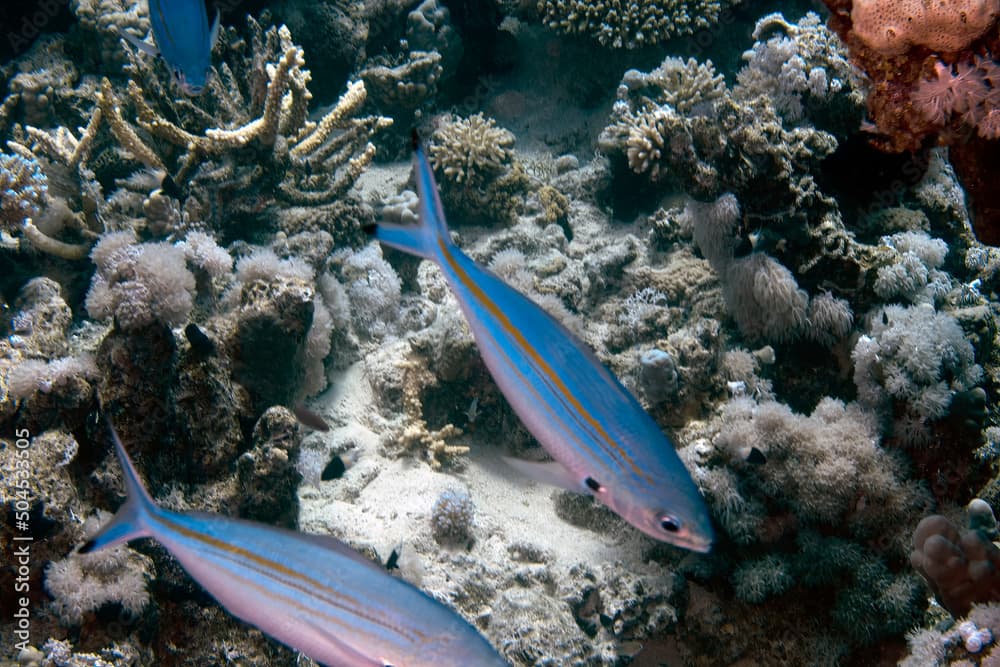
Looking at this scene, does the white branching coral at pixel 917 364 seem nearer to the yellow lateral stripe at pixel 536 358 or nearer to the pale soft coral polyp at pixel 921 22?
the pale soft coral polyp at pixel 921 22

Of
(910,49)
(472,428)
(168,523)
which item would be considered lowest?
(472,428)

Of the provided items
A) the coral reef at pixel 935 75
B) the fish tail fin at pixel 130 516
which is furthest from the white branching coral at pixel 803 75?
the fish tail fin at pixel 130 516

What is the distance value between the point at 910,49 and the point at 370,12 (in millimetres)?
8255

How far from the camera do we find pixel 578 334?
198 inches

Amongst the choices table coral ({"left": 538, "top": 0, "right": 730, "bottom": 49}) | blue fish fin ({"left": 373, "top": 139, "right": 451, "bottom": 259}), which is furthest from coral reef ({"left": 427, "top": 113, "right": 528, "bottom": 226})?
blue fish fin ({"left": 373, "top": 139, "right": 451, "bottom": 259})

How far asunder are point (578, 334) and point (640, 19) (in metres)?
5.74

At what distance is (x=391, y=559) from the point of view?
11.9 feet

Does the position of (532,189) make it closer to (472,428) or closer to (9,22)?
(472,428)

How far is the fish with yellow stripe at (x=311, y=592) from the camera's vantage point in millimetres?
1844

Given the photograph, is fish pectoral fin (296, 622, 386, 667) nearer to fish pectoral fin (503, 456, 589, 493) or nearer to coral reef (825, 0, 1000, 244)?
fish pectoral fin (503, 456, 589, 493)

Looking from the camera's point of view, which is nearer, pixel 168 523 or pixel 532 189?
pixel 168 523

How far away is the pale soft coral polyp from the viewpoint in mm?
2662

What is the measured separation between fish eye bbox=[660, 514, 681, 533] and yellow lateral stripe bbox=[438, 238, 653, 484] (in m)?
0.13

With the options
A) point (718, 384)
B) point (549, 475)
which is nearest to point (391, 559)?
point (549, 475)
